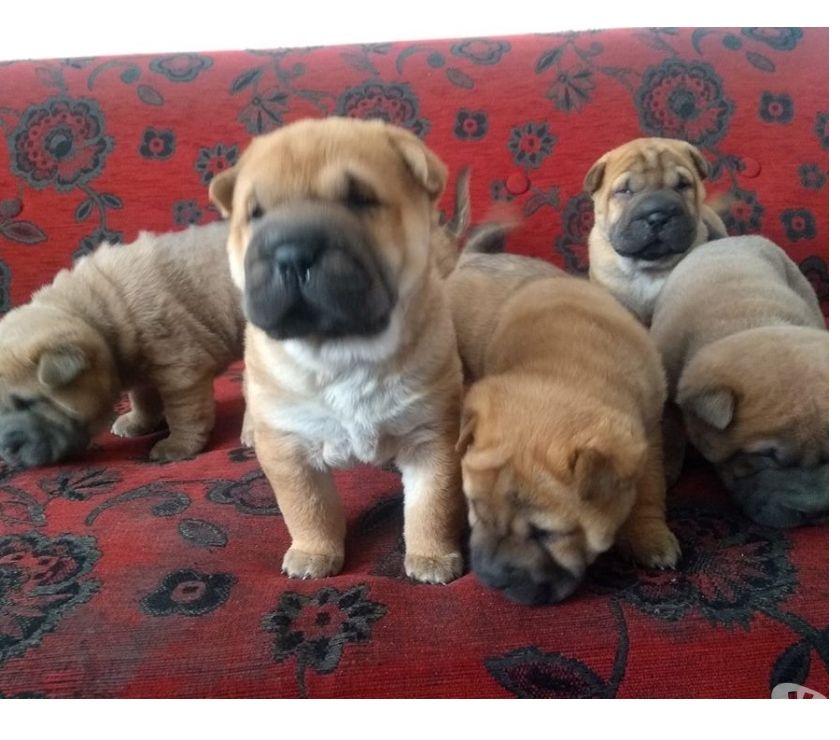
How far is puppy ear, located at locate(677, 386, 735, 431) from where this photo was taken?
180cm

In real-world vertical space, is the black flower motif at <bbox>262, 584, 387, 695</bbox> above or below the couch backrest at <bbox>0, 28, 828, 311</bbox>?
below

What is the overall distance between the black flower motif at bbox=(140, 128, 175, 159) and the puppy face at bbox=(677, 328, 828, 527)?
2392 mm

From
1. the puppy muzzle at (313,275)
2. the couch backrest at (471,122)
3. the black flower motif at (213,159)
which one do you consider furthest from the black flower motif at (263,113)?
the puppy muzzle at (313,275)

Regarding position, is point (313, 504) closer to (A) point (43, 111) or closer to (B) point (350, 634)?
(B) point (350, 634)

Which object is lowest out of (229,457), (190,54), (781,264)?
(229,457)

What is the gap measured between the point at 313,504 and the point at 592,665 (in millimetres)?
736

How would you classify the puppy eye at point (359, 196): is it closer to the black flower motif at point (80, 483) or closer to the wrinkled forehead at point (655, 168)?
the black flower motif at point (80, 483)

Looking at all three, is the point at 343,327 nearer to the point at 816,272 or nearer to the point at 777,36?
the point at 816,272

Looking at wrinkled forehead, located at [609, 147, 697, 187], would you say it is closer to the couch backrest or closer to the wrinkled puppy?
the couch backrest

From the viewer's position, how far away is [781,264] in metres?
2.78

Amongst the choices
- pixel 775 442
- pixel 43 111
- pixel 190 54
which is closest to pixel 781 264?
pixel 775 442

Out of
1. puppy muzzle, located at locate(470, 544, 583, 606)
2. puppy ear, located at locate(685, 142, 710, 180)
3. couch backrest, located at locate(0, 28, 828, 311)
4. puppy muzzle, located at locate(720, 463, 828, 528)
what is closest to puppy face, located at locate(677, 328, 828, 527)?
puppy muzzle, located at locate(720, 463, 828, 528)

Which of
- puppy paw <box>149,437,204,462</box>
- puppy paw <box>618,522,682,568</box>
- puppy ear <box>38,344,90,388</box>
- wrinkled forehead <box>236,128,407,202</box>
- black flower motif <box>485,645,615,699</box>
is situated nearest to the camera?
black flower motif <box>485,645,615,699</box>

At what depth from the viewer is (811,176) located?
309 centimetres
